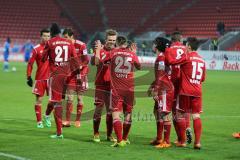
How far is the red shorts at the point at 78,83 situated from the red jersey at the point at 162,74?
3.06m

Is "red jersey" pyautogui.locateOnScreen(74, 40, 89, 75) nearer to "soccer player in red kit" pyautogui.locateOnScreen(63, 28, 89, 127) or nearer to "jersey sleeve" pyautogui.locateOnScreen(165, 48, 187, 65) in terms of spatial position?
"soccer player in red kit" pyautogui.locateOnScreen(63, 28, 89, 127)

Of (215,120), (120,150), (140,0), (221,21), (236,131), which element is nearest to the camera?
(120,150)

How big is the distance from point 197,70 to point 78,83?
3.74 meters

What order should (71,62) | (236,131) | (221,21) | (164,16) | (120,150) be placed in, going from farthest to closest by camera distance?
(164,16) < (221,21) < (236,131) < (71,62) < (120,150)

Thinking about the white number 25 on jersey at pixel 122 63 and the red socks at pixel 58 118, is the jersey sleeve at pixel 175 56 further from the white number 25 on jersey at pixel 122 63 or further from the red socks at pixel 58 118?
the red socks at pixel 58 118

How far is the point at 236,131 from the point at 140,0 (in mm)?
42509

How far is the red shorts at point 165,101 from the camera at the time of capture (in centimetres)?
1009

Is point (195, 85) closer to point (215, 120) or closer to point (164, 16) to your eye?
point (215, 120)

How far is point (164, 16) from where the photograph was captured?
5059 centimetres

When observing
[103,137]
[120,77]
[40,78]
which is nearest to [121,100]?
[120,77]

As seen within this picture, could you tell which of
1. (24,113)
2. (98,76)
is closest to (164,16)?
(24,113)

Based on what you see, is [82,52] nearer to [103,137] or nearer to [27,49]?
[103,137]

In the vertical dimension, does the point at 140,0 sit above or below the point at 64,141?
above

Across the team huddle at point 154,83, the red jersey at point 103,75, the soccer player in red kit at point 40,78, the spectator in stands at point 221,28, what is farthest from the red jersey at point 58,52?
the spectator in stands at point 221,28
